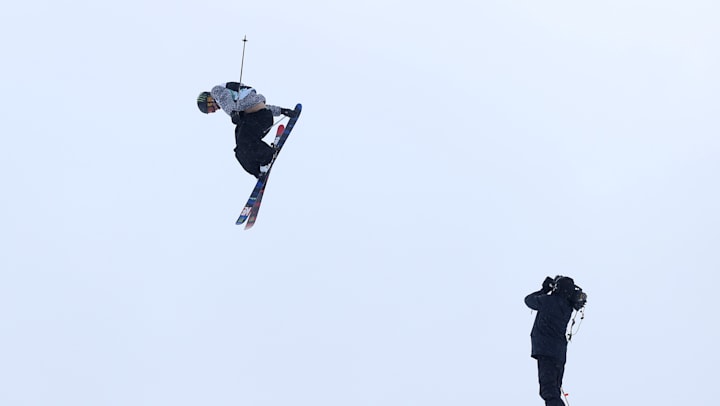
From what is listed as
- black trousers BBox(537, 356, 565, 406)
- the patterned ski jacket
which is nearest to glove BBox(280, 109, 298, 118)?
the patterned ski jacket

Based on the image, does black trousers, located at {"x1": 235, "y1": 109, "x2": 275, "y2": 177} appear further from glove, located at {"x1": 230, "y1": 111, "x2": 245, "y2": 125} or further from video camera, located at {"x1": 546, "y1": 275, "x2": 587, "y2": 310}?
video camera, located at {"x1": 546, "y1": 275, "x2": 587, "y2": 310}

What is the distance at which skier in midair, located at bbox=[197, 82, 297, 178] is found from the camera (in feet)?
48.4

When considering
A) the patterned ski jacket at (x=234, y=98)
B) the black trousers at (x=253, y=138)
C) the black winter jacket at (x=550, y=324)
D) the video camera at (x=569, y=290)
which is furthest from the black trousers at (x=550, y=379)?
the patterned ski jacket at (x=234, y=98)

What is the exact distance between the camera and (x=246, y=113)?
14.9 metres

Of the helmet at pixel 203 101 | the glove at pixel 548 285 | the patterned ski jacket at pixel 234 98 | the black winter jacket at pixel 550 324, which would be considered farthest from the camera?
the helmet at pixel 203 101

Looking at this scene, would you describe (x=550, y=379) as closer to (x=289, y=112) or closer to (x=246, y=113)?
(x=246, y=113)

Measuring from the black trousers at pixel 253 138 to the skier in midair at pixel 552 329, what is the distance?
5533mm

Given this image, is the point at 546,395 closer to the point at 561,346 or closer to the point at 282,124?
the point at 561,346

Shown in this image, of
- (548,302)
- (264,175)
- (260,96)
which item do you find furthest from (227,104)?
(548,302)

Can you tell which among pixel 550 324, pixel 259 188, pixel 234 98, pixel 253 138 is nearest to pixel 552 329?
pixel 550 324

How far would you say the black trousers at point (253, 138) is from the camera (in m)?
15.0

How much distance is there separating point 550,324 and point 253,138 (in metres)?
5.98

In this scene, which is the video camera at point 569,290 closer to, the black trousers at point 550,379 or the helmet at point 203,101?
the black trousers at point 550,379

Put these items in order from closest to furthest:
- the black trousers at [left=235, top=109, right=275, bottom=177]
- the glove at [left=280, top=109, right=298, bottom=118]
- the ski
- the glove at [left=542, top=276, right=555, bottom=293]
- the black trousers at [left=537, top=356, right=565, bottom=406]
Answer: the black trousers at [left=537, top=356, right=565, bottom=406] < the glove at [left=542, top=276, right=555, bottom=293] < the black trousers at [left=235, top=109, right=275, bottom=177] < the glove at [left=280, top=109, right=298, bottom=118] < the ski
